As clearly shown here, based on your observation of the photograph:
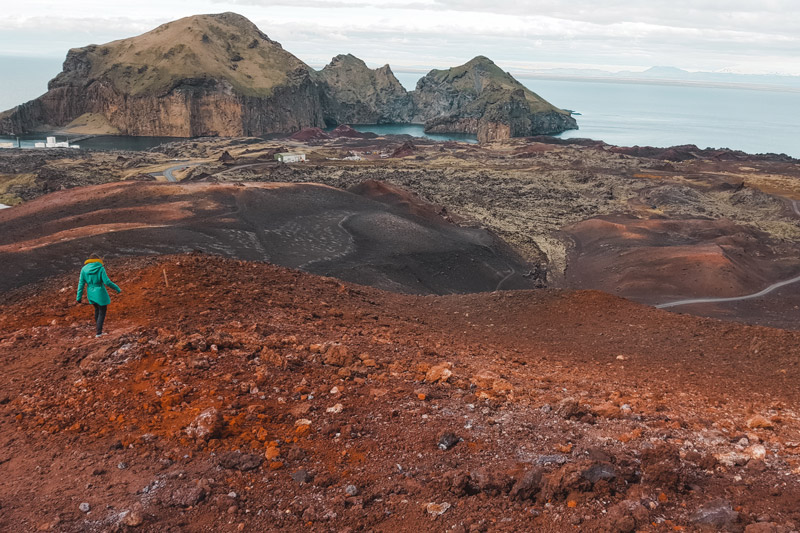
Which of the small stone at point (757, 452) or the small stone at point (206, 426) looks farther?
the small stone at point (206, 426)

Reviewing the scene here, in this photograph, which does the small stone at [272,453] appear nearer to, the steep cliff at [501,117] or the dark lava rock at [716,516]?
the dark lava rock at [716,516]

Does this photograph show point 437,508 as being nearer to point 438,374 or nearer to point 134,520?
point 134,520

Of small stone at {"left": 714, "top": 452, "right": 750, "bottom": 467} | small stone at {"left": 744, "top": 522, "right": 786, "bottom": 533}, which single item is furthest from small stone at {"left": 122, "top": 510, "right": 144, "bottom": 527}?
small stone at {"left": 714, "top": 452, "right": 750, "bottom": 467}

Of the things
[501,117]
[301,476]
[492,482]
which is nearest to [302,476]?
[301,476]

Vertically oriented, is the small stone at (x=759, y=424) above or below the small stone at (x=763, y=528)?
below

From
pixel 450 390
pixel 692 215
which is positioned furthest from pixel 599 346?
A: pixel 692 215

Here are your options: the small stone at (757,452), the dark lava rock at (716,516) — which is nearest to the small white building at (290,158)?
the small stone at (757,452)
